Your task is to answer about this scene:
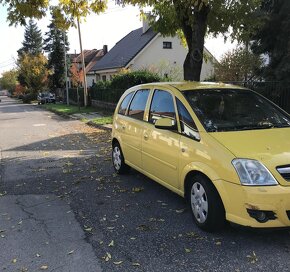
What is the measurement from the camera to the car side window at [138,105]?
21.7 ft

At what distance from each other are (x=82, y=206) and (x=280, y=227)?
2.89 meters

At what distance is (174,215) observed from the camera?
5.44 meters

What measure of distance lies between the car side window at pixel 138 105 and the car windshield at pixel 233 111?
3.68 feet

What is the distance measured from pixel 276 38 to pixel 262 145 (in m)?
9.61

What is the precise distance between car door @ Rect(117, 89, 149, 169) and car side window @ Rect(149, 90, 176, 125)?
11.9 inches

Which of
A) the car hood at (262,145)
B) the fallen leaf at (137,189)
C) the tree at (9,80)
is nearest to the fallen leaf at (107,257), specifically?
the car hood at (262,145)

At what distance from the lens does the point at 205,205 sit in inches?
186

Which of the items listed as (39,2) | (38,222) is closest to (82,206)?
(38,222)

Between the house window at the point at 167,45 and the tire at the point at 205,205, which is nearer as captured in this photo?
the tire at the point at 205,205

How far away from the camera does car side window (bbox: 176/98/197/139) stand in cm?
508

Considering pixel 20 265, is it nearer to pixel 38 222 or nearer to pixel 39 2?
pixel 38 222

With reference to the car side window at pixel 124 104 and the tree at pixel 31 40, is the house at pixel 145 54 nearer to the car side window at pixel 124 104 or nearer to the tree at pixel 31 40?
the car side window at pixel 124 104

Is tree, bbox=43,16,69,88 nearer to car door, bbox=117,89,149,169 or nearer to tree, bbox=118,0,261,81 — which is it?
tree, bbox=118,0,261,81

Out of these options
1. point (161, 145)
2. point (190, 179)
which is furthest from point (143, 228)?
point (161, 145)
